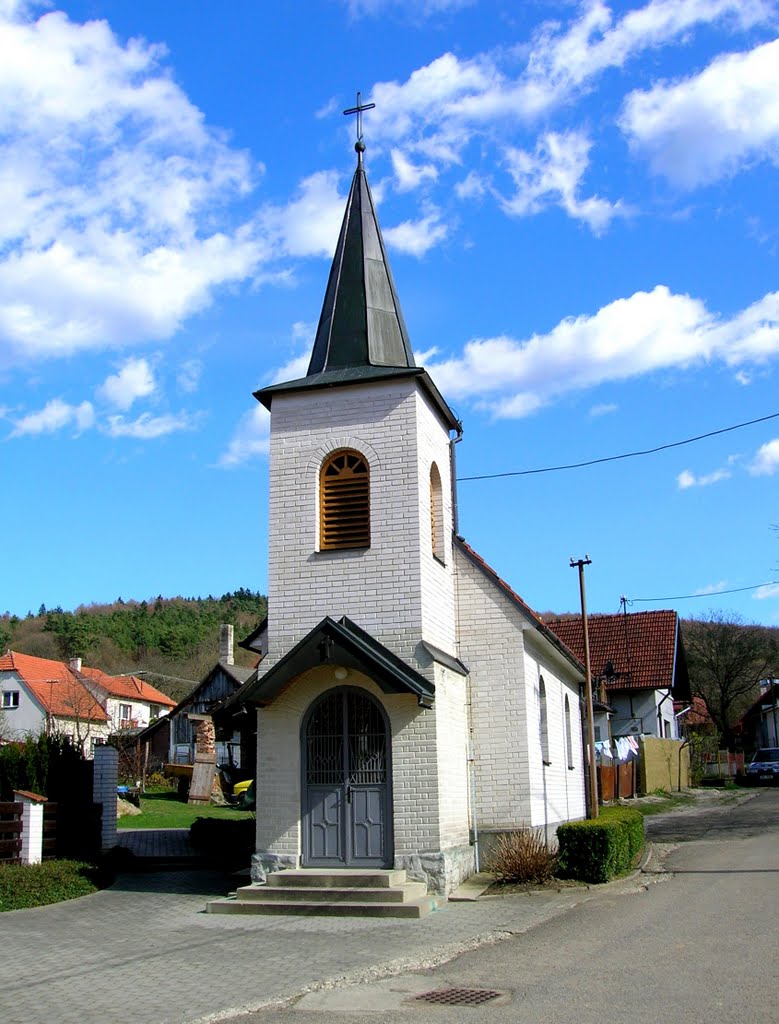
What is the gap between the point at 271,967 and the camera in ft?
31.2

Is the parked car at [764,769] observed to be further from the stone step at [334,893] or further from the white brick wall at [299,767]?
the stone step at [334,893]

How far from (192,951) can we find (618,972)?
455cm

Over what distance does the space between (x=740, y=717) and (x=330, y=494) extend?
229 ft

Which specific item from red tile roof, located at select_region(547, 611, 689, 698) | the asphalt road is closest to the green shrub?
the asphalt road

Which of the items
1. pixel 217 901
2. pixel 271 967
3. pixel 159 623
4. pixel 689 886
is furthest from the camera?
pixel 159 623

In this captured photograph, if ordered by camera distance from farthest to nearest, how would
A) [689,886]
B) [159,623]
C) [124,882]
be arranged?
[159,623], [124,882], [689,886]

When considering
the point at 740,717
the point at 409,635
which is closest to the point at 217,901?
the point at 409,635

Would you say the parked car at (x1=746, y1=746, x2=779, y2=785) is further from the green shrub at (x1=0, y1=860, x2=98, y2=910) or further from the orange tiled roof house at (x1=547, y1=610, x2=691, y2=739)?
the green shrub at (x1=0, y1=860, x2=98, y2=910)

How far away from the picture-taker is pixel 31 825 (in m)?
15.4

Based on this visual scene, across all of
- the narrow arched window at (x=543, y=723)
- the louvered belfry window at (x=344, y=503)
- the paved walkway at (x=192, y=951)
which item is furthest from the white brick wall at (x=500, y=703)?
the louvered belfry window at (x=344, y=503)

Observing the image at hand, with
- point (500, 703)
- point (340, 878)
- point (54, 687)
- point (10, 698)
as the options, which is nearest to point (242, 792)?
point (500, 703)

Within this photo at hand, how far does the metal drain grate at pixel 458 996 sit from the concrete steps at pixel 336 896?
3.84 m

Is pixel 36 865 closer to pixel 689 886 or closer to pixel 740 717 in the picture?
pixel 689 886

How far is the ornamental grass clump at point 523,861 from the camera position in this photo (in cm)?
1397
